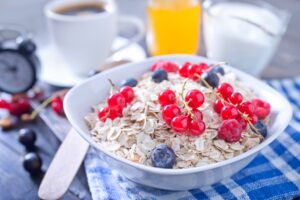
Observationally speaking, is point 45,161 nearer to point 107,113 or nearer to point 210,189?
point 107,113

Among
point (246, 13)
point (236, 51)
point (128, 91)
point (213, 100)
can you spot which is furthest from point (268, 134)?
point (246, 13)

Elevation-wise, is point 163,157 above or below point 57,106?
above

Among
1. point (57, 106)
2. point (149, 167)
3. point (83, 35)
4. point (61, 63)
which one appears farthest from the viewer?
point (61, 63)

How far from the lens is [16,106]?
38.8 inches

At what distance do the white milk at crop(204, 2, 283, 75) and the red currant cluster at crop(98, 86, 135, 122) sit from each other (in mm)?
408

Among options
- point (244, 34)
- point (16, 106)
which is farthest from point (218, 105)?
point (16, 106)

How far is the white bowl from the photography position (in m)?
0.63

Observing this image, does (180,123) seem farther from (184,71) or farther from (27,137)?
(27,137)

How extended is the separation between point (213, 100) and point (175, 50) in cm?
46

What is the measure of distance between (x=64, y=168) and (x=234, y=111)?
1.01 feet

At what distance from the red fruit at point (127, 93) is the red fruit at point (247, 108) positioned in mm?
187

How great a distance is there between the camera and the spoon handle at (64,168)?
0.70 meters

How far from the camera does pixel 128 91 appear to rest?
750 millimetres

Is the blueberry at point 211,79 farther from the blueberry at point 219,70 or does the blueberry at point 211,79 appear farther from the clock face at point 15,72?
the clock face at point 15,72
